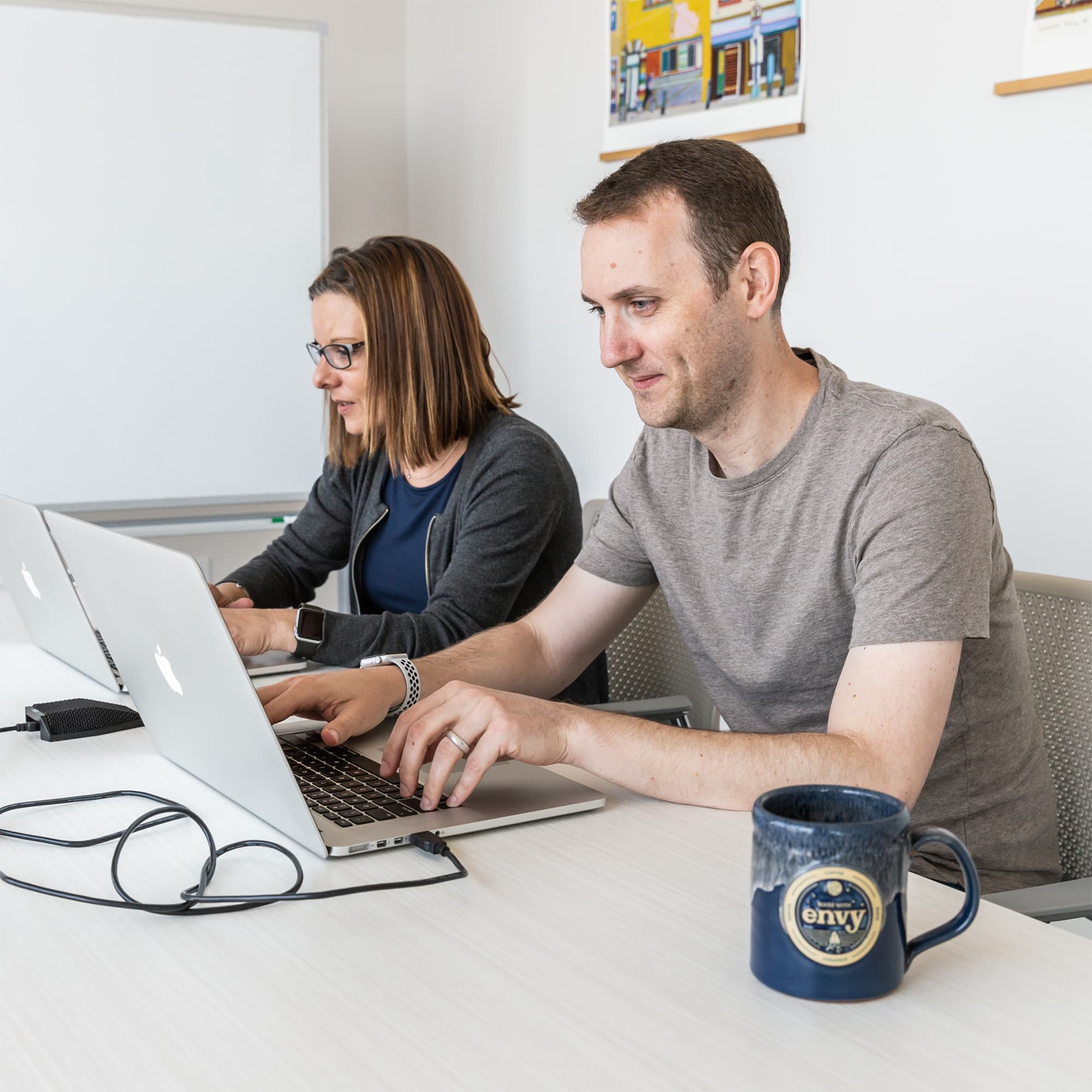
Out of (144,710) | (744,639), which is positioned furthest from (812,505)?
(144,710)

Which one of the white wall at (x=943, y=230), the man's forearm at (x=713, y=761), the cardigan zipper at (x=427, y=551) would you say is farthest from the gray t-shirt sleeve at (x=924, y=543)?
the white wall at (x=943, y=230)

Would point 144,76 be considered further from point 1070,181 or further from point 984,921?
point 984,921

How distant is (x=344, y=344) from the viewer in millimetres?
1928

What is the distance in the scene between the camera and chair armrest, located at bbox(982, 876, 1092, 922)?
36.6 inches

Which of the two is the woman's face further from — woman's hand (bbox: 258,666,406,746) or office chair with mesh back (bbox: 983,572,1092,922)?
office chair with mesh back (bbox: 983,572,1092,922)

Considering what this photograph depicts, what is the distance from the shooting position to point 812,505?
3.96 ft

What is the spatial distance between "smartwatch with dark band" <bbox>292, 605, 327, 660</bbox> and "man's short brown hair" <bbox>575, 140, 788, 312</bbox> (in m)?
0.59

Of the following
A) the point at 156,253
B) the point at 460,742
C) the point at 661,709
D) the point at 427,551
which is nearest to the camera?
the point at 460,742

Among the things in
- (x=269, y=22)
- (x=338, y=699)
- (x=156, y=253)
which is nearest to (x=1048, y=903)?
(x=338, y=699)

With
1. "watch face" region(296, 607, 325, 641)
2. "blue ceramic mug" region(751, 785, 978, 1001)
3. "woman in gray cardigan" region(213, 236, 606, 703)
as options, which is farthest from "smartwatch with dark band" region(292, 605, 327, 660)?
"blue ceramic mug" region(751, 785, 978, 1001)

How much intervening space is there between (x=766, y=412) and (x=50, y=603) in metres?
0.84

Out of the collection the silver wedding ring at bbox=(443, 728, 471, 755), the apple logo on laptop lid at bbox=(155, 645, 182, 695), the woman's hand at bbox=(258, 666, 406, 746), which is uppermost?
the apple logo on laptop lid at bbox=(155, 645, 182, 695)

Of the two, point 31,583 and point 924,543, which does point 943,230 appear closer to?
point 924,543

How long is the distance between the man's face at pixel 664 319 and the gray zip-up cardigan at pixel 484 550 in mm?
517
